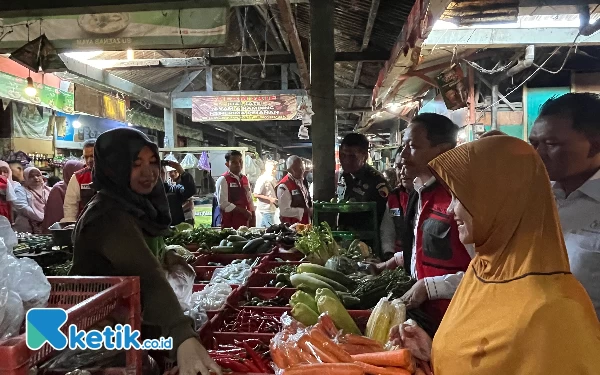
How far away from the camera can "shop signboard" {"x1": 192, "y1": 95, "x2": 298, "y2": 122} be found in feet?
38.5

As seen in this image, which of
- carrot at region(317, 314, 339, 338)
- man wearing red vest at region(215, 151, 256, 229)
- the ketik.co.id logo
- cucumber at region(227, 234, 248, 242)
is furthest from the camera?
man wearing red vest at region(215, 151, 256, 229)

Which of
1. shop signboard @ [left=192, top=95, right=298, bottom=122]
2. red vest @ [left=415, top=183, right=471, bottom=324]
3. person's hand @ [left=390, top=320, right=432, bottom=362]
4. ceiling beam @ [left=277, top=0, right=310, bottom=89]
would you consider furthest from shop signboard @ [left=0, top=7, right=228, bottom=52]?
shop signboard @ [left=192, top=95, right=298, bottom=122]

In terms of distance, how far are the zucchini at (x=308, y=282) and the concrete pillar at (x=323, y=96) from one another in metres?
2.41

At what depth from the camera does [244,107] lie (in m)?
11.9

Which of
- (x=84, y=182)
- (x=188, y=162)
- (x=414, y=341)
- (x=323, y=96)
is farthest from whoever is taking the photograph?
(x=188, y=162)

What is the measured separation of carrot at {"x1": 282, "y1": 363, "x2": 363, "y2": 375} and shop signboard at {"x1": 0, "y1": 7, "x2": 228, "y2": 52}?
4.16 meters

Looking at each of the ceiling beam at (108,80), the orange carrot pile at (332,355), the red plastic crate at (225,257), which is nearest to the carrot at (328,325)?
the orange carrot pile at (332,355)

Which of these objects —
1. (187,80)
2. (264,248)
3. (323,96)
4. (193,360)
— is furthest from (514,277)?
(187,80)

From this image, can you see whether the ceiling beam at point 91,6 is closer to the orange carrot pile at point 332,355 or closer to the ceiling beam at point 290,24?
the ceiling beam at point 290,24

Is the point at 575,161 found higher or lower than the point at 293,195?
higher

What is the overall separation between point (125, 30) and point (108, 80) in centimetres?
442

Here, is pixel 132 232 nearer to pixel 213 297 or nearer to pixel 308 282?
pixel 213 297

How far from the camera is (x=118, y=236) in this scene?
197cm

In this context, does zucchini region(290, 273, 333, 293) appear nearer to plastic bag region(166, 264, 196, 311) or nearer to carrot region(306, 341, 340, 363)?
plastic bag region(166, 264, 196, 311)
